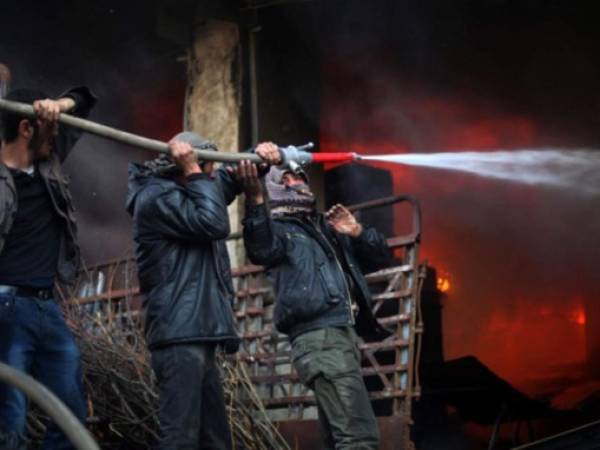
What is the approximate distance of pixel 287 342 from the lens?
7.46m

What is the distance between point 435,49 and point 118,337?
530 centimetres

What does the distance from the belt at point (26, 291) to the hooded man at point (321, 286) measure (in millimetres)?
1296

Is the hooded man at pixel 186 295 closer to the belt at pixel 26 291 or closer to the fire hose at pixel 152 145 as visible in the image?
the fire hose at pixel 152 145

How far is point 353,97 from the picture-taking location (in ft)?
35.4

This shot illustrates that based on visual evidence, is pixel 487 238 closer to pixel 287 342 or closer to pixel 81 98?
pixel 287 342

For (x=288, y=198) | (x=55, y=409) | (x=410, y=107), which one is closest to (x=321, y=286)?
(x=288, y=198)

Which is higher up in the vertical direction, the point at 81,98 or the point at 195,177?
the point at 81,98

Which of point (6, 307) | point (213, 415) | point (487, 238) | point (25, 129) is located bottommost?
point (213, 415)

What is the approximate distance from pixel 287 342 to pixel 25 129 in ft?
11.1

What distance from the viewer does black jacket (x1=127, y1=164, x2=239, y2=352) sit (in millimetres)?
4805

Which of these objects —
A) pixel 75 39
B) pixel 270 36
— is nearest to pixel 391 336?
pixel 270 36

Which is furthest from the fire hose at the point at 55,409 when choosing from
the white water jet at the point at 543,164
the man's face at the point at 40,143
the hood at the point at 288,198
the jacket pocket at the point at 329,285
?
the white water jet at the point at 543,164

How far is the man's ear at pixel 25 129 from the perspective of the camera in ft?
15.3

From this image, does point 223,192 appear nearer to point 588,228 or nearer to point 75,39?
point 75,39
